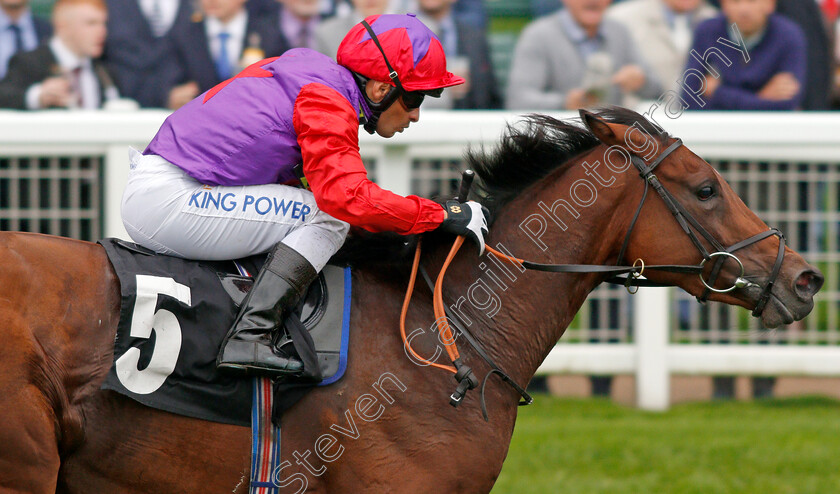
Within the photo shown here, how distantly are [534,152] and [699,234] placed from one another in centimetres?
59

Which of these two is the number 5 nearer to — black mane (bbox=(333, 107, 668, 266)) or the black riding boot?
the black riding boot

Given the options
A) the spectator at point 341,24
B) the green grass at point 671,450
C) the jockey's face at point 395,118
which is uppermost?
the spectator at point 341,24

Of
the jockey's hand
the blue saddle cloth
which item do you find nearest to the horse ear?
the jockey's hand

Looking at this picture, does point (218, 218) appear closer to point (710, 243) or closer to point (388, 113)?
point (388, 113)

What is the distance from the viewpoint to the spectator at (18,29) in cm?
668

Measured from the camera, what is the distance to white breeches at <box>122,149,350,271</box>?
3.01m

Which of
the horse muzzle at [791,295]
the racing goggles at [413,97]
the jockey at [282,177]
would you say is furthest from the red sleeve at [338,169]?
the horse muzzle at [791,295]

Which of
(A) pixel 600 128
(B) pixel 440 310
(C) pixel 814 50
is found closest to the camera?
(B) pixel 440 310

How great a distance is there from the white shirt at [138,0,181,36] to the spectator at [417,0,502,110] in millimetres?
1662

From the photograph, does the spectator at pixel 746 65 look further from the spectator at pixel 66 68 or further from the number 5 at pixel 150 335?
the number 5 at pixel 150 335

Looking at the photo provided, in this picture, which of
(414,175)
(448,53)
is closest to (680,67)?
(448,53)

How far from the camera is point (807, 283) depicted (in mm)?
3170

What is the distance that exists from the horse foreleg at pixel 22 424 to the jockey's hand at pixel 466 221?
48.5 inches

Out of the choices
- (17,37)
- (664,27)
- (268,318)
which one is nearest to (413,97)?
(268,318)
